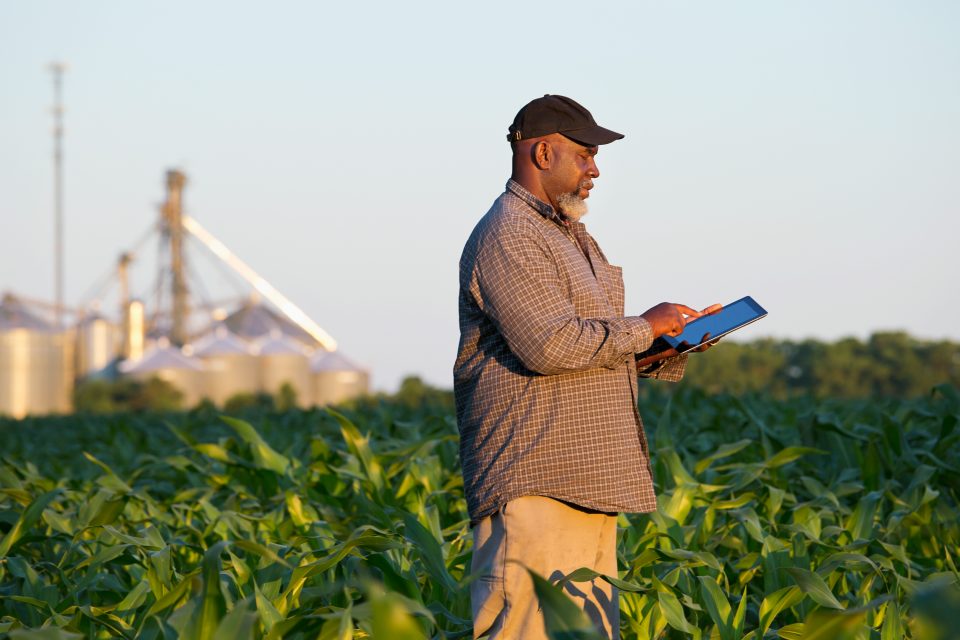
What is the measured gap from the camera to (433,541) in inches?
166

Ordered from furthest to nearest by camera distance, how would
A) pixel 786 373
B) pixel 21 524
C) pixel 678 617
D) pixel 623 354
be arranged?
pixel 786 373, pixel 21 524, pixel 678 617, pixel 623 354

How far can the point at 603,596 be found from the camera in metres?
3.68

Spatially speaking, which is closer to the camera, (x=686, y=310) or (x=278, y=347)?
(x=686, y=310)

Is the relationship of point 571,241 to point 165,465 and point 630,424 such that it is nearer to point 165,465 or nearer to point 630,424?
point 630,424

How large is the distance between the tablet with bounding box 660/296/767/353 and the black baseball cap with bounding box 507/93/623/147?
1.77 ft

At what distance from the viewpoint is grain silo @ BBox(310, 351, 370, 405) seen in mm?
59156

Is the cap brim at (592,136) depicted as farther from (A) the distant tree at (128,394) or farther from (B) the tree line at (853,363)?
(B) the tree line at (853,363)

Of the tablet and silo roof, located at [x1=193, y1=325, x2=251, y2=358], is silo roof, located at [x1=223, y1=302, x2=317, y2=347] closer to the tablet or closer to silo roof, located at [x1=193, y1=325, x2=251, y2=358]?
silo roof, located at [x1=193, y1=325, x2=251, y2=358]

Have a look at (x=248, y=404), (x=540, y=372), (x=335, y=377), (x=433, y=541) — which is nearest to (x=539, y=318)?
(x=540, y=372)

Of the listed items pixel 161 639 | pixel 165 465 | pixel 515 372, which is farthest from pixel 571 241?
pixel 165 465

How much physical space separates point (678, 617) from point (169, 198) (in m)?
65.2

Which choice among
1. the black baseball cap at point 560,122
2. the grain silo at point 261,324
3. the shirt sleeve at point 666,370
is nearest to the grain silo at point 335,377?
the grain silo at point 261,324

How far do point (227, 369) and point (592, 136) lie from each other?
55.5 m

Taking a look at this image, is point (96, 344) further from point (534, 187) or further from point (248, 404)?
point (534, 187)
